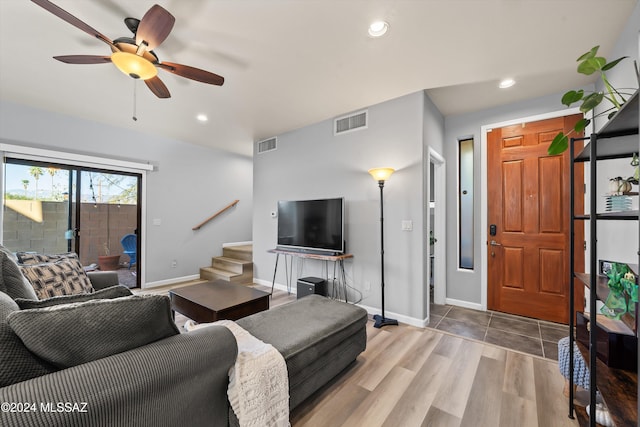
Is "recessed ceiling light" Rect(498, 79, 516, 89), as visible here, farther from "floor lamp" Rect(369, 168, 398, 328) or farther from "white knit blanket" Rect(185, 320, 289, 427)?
"white knit blanket" Rect(185, 320, 289, 427)

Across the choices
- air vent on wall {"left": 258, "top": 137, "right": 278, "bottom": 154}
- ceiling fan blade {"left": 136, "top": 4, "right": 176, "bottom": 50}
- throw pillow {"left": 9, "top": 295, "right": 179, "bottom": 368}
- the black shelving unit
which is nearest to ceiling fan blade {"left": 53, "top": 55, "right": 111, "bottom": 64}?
ceiling fan blade {"left": 136, "top": 4, "right": 176, "bottom": 50}

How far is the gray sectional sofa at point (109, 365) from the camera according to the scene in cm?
75

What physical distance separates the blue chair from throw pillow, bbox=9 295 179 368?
414 cm

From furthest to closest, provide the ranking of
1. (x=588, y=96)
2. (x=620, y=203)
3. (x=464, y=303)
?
(x=464, y=303) < (x=588, y=96) < (x=620, y=203)

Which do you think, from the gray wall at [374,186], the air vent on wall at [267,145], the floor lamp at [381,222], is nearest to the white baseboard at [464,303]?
the gray wall at [374,186]

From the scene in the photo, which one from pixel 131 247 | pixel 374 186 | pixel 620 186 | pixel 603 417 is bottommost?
pixel 603 417

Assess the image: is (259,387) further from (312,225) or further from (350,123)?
(350,123)

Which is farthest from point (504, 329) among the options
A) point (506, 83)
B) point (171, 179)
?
point (171, 179)

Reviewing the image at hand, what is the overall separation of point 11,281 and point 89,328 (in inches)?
45.9

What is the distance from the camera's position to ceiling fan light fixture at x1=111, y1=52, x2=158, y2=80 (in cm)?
182

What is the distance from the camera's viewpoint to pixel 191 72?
2068 millimetres

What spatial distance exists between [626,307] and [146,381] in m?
1.99

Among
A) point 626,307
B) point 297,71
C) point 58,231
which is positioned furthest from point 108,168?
point 626,307

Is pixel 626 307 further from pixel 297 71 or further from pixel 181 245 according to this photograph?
pixel 181 245
